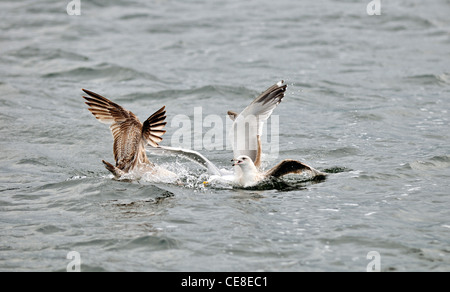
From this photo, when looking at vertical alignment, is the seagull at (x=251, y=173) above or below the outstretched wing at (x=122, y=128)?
below

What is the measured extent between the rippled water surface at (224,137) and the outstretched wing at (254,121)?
31.1 inches

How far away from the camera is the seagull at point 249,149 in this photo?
1017 centimetres

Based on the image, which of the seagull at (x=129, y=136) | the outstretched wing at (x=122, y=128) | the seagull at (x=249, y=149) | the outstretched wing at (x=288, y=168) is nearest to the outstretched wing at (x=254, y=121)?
the seagull at (x=249, y=149)

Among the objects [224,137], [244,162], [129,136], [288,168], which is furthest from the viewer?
[224,137]

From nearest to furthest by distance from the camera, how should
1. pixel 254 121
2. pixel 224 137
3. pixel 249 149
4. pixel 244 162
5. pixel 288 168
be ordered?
pixel 288 168, pixel 244 162, pixel 254 121, pixel 249 149, pixel 224 137

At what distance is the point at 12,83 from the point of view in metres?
16.8

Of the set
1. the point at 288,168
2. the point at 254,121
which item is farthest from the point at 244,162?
the point at 254,121

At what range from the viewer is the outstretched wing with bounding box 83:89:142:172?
10.3 m

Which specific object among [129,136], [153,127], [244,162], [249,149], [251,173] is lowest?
[251,173]

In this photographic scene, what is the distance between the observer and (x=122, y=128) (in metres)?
10.4

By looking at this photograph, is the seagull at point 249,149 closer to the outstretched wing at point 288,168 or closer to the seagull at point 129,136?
the outstretched wing at point 288,168

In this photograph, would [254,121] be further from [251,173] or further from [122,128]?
[122,128]

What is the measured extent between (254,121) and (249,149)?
488 mm
